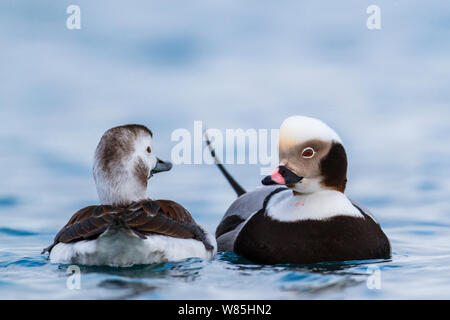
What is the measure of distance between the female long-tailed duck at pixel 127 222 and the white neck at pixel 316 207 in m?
0.75

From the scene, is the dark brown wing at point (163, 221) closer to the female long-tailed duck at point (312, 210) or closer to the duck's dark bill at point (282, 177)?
the female long-tailed duck at point (312, 210)

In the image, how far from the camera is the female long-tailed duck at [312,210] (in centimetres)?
761

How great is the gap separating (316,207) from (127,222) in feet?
5.29

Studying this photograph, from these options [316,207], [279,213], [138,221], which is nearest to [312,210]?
[316,207]

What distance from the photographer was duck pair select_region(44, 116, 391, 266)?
740 centimetres

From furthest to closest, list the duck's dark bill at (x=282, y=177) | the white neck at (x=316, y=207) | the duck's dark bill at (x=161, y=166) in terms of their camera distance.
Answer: the duck's dark bill at (x=161, y=166) < the white neck at (x=316, y=207) < the duck's dark bill at (x=282, y=177)

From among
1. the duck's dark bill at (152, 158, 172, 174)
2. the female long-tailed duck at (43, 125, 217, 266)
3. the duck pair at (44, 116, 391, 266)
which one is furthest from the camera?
the duck's dark bill at (152, 158, 172, 174)

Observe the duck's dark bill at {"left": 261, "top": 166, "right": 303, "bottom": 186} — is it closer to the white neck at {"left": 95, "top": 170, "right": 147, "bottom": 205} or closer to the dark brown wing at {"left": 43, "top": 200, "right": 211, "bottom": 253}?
the dark brown wing at {"left": 43, "top": 200, "right": 211, "bottom": 253}

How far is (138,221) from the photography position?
Result: 284 inches

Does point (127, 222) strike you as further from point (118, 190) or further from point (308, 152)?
point (308, 152)

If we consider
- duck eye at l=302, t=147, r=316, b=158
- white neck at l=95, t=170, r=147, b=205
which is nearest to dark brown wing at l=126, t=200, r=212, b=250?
white neck at l=95, t=170, r=147, b=205

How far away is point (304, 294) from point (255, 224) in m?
1.47

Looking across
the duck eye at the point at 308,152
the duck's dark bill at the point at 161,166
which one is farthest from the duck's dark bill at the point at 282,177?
the duck's dark bill at the point at 161,166

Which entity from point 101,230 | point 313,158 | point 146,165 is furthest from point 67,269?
point 313,158
